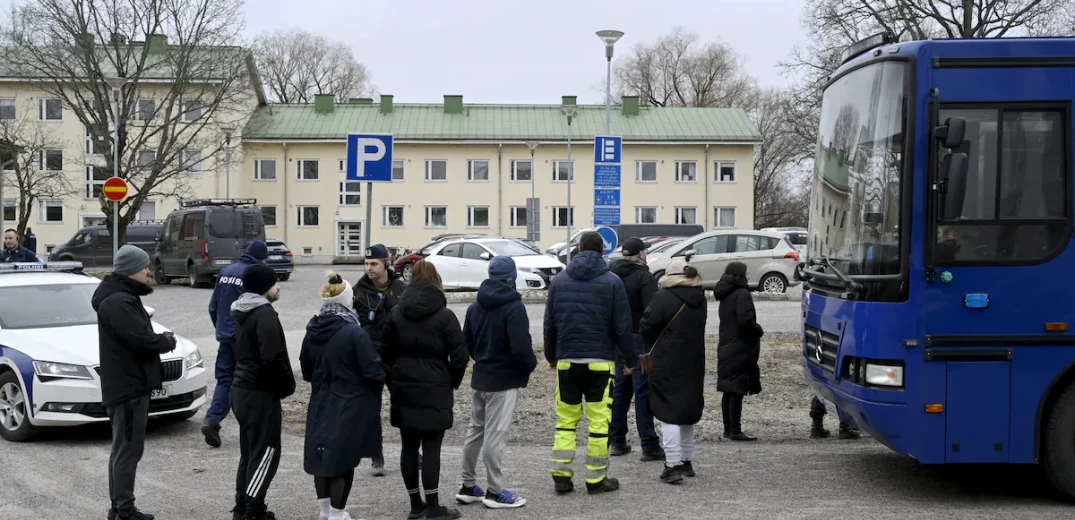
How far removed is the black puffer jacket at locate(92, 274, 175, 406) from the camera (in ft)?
21.9

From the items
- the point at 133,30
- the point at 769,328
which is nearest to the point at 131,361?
the point at 769,328

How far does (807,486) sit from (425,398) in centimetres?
302

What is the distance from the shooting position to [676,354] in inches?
309

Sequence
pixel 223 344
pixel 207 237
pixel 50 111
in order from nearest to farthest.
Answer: pixel 223 344 → pixel 207 237 → pixel 50 111

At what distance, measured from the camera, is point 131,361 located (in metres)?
6.72

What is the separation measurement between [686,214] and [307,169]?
73.4ft

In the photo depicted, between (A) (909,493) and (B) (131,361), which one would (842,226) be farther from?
(B) (131,361)

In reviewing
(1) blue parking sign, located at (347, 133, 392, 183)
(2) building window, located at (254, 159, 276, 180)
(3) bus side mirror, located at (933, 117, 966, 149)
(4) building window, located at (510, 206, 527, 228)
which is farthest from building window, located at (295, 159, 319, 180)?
(3) bus side mirror, located at (933, 117, 966, 149)

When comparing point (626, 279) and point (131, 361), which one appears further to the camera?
point (626, 279)

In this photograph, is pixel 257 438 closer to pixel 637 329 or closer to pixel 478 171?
pixel 637 329

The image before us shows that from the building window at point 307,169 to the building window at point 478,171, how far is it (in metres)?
8.90

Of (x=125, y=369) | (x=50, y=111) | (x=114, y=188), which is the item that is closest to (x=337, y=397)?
(x=125, y=369)

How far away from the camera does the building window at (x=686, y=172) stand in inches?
2365

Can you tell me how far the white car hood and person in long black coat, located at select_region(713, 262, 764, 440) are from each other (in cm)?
495
